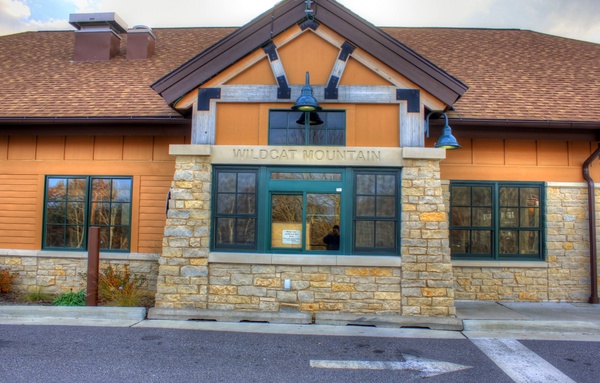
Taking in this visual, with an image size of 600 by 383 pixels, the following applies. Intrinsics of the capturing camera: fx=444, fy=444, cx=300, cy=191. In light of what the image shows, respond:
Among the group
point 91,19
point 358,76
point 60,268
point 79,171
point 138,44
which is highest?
point 91,19

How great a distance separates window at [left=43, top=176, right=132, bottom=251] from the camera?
932 cm

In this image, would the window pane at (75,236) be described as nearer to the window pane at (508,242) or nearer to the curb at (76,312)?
the curb at (76,312)

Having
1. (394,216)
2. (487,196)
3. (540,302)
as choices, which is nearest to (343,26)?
(394,216)

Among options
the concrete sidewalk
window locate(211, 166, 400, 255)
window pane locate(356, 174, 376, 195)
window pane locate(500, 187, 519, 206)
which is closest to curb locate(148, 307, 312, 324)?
the concrete sidewalk

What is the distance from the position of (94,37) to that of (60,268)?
6585mm

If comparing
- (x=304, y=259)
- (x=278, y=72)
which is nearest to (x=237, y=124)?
(x=278, y=72)

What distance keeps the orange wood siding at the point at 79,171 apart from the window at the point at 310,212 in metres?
2.03

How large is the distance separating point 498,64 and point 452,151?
369cm

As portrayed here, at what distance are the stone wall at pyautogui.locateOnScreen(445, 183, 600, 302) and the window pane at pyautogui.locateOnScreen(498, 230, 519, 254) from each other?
293 mm

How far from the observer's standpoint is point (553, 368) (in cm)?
553

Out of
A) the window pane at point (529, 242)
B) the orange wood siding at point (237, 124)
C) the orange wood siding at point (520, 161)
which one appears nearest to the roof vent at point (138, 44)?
the orange wood siding at point (237, 124)

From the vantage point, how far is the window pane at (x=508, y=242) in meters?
9.06

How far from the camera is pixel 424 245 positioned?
7.59 m

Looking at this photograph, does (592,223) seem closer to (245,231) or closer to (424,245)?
(424,245)
